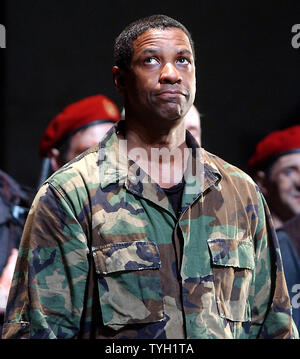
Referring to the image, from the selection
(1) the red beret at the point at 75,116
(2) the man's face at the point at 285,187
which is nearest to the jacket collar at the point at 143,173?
(1) the red beret at the point at 75,116

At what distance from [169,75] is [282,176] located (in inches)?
57.9

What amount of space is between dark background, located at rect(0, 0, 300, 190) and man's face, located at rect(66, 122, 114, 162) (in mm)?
147

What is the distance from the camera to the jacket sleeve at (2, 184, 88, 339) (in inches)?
72.1

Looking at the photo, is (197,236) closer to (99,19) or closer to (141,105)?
(141,105)

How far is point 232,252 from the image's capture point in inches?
75.9

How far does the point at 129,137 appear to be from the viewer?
2006mm

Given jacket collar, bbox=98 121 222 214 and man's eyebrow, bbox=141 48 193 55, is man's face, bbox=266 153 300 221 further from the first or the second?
man's eyebrow, bbox=141 48 193 55

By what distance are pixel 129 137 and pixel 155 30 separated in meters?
0.28

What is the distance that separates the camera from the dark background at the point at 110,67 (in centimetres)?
303

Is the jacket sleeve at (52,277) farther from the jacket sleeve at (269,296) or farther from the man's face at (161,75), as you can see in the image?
the jacket sleeve at (269,296)

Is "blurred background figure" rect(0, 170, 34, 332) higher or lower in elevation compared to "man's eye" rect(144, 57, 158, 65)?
lower

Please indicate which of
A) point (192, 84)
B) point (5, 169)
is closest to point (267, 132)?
point (5, 169)

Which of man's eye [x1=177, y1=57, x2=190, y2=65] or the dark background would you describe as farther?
the dark background

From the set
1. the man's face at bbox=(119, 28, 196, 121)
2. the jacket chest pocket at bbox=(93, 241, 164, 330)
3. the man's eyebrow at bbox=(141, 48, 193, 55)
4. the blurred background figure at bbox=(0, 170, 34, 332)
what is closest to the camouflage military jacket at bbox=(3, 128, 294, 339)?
the jacket chest pocket at bbox=(93, 241, 164, 330)
